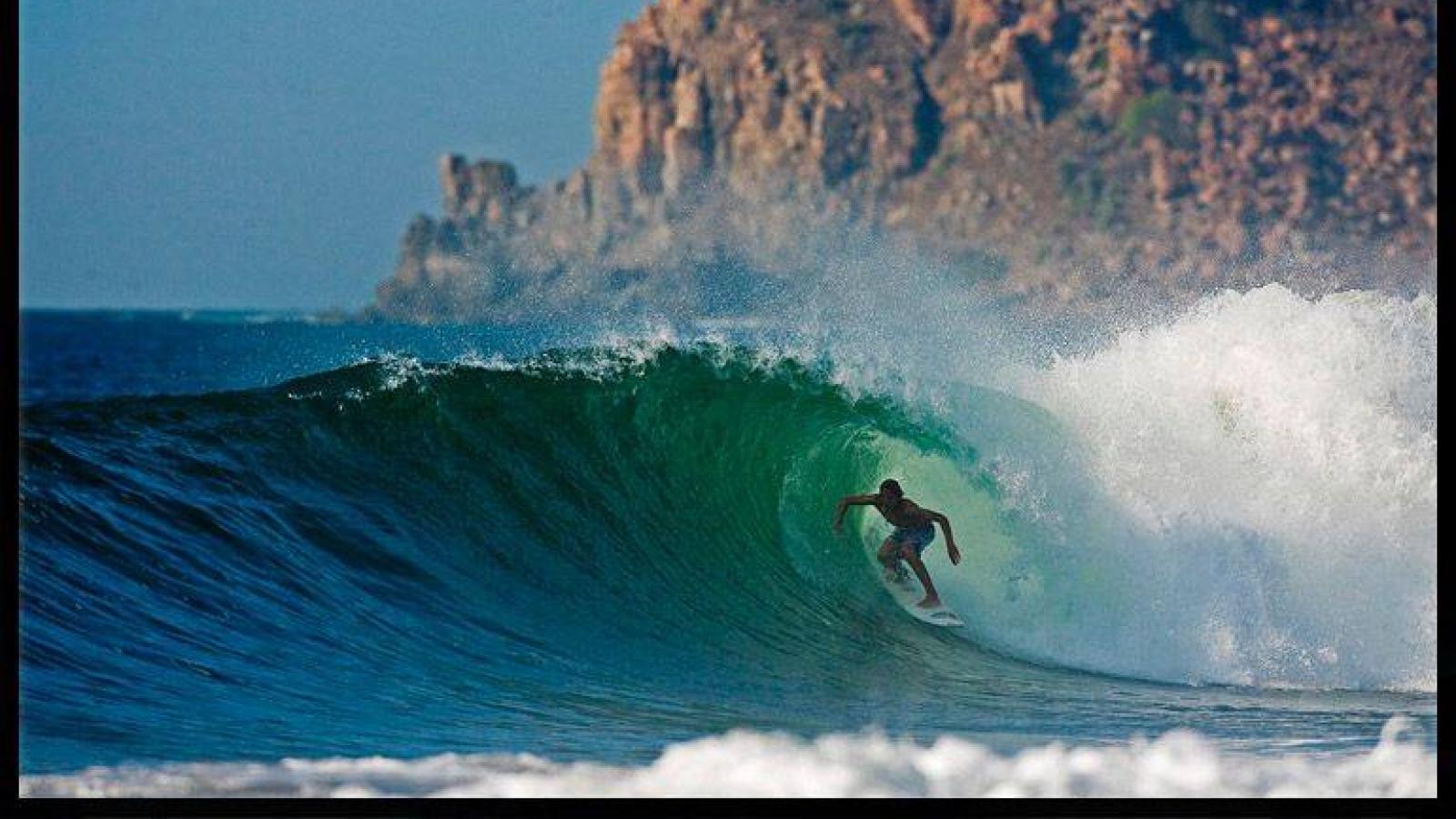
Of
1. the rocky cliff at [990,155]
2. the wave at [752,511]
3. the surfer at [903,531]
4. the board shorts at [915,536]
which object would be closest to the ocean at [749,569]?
the wave at [752,511]

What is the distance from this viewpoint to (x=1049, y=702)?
925 centimetres

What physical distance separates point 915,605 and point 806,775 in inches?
145

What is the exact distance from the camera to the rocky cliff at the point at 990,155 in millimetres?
95500

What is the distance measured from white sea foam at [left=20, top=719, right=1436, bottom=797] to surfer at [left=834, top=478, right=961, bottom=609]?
2.65m

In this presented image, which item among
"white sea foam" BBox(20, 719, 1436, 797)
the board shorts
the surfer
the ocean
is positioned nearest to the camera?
"white sea foam" BBox(20, 719, 1436, 797)

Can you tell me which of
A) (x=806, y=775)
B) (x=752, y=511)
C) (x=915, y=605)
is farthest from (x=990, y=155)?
(x=806, y=775)

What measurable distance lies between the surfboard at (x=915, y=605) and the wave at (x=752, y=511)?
170 millimetres

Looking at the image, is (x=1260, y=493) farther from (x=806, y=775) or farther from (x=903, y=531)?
(x=806, y=775)

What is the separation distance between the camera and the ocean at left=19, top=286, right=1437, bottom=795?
25.4 feet

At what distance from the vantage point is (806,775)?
7227 mm

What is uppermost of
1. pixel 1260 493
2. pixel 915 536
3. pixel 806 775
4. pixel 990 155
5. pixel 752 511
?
pixel 990 155

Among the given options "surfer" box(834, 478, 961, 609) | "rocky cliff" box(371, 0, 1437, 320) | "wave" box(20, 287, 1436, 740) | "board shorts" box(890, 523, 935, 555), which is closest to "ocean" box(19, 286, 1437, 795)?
"wave" box(20, 287, 1436, 740)

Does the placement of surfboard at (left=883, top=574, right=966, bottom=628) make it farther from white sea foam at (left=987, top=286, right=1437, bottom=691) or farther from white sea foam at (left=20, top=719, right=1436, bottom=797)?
white sea foam at (left=20, top=719, right=1436, bottom=797)

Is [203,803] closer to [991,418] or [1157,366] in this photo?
[991,418]
